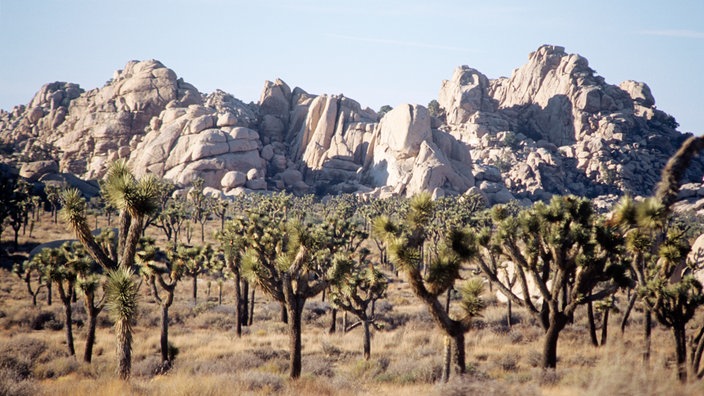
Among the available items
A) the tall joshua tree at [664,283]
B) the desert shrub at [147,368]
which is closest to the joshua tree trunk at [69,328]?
the desert shrub at [147,368]

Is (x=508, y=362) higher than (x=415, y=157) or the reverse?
the reverse

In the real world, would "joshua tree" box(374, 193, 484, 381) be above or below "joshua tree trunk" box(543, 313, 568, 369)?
above

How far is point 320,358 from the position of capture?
21.4 m

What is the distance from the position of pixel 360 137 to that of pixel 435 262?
374 feet

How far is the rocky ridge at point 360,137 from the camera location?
109 m

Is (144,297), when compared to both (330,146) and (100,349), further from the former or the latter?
(330,146)

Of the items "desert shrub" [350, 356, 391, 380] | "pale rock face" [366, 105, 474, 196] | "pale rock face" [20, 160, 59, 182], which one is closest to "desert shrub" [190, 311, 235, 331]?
"desert shrub" [350, 356, 391, 380]

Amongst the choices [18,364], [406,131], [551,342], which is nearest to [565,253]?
[551,342]

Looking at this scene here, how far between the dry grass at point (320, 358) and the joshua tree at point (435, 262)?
2.12 m

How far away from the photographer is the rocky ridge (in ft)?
357

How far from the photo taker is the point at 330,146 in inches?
4983

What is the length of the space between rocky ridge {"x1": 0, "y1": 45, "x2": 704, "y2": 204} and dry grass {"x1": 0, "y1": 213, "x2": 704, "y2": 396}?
72.1 metres

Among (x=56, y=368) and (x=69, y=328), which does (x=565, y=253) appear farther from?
(x=69, y=328)

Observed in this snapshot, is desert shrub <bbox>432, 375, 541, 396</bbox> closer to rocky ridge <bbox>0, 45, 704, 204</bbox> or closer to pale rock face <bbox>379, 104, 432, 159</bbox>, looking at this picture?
rocky ridge <bbox>0, 45, 704, 204</bbox>
